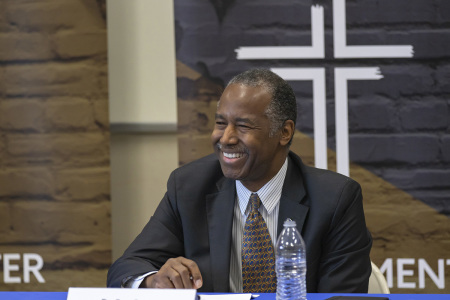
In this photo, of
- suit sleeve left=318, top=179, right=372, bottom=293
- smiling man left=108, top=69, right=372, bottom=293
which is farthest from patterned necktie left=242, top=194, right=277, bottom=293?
suit sleeve left=318, top=179, right=372, bottom=293

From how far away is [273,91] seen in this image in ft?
5.80

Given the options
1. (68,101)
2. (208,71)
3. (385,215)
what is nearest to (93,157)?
(68,101)

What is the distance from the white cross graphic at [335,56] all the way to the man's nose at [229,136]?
0.90 m

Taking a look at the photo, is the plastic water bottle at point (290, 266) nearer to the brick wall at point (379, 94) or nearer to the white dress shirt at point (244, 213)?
the white dress shirt at point (244, 213)

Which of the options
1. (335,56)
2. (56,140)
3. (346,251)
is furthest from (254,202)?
(56,140)

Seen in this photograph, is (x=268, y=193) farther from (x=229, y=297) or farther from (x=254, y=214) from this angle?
(x=229, y=297)

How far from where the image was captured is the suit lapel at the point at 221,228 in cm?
173

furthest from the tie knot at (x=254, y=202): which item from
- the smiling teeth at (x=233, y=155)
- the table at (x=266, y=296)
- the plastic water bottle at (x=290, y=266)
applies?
the table at (x=266, y=296)

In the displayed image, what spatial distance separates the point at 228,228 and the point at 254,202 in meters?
0.10

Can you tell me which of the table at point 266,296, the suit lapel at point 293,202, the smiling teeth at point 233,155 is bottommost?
the table at point 266,296

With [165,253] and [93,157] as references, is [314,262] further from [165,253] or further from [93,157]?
[93,157]

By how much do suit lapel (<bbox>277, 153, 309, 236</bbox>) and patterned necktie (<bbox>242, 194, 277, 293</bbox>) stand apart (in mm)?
53

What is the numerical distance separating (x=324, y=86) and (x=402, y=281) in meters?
0.82

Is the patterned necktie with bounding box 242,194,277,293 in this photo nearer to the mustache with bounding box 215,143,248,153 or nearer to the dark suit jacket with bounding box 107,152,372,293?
the dark suit jacket with bounding box 107,152,372,293
